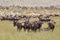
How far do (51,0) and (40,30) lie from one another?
75.3m

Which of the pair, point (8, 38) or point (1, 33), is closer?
point (8, 38)

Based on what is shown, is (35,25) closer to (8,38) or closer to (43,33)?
(43,33)

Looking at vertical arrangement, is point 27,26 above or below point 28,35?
below

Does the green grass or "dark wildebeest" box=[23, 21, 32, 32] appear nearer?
the green grass

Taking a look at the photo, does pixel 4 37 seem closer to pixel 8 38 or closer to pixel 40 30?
pixel 8 38

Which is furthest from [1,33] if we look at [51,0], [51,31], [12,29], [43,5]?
[51,0]

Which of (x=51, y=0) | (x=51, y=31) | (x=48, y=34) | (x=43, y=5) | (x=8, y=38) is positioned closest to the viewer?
(x=8, y=38)

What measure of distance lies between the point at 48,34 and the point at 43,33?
98 centimetres

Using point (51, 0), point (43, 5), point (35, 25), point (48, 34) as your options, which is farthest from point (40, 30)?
point (51, 0)

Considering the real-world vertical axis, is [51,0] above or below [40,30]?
below

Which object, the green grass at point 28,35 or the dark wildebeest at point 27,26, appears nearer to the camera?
the green grass at point 28,35

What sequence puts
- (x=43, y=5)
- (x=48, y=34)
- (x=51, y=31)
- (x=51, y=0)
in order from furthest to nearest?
(x=51, y=0) → (x=43, y=5) → (x=51, y=31) → (x=48, y=34)

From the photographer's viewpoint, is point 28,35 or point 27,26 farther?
point 27,26

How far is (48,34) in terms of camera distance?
3678cm
